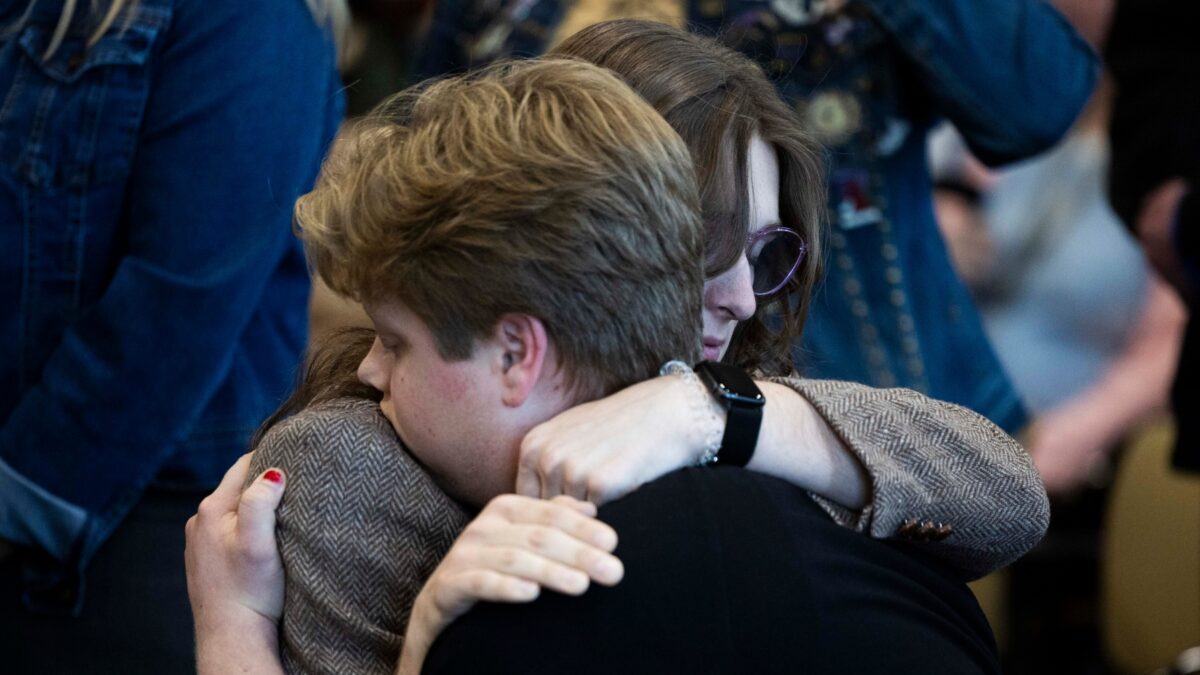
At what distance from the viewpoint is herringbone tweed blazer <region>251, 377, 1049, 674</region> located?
1.22 metres

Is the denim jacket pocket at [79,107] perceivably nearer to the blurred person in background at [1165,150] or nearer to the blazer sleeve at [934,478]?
the blazer sleeve at [934,478]

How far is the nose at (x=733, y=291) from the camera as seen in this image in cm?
143

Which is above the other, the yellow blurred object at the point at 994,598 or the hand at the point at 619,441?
the hand at the point at 619,441

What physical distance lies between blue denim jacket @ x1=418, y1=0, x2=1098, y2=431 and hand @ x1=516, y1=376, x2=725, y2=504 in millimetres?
898

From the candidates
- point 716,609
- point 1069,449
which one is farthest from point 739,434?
point 1069,449

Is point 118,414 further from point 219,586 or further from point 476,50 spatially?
point 476,50

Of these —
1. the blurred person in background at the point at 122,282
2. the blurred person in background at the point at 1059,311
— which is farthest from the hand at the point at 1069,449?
the blurred person in background at the point at 122,282

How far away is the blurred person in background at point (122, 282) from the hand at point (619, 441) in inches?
27.1

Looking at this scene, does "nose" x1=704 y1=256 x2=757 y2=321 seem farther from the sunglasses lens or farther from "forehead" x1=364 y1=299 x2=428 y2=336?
"forehead" x1=364 y1=299 x2=428 y2=336

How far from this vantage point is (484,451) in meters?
1.27

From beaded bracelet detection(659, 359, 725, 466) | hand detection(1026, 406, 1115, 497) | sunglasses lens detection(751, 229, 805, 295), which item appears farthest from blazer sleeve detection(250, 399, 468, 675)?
hand detection(1026, 406, 1115, 497)

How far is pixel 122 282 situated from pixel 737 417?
86 cm

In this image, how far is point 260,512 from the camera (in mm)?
1271

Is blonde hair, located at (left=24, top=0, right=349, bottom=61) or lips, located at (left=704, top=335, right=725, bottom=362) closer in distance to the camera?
lips, located at (left=704, top=335, right=725, bottom=362)
